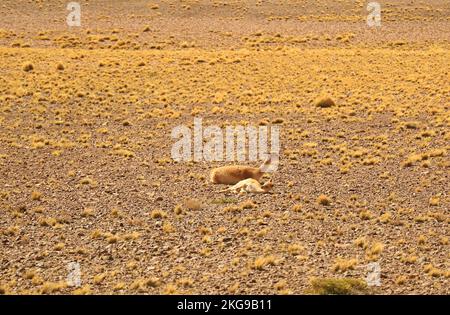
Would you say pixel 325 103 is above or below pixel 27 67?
below

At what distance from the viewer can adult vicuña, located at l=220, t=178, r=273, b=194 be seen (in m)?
14.7

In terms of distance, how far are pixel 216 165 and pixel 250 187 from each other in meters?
3.01

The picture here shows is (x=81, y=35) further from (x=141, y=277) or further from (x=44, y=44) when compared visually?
(x=141, y=277)

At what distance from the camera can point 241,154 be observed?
1873 centimetres

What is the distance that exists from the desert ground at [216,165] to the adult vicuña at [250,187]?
14.4 inches

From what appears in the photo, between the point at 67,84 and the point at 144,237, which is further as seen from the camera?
the point at 67,84

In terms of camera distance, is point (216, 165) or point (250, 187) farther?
point (216, 165)

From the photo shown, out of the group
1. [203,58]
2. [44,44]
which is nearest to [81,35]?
[44,44]

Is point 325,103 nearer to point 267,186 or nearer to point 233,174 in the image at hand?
point 233,174

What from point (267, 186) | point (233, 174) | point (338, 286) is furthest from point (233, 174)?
point (338, 286)

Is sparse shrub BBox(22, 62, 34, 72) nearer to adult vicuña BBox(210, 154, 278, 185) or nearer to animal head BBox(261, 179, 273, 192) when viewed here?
adult vicuña BBox(210, 154, 278, 185)

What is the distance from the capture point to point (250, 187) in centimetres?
1479

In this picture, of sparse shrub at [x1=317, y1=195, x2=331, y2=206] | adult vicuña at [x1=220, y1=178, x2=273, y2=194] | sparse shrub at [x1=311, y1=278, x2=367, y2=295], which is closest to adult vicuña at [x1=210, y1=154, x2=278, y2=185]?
adult vicuña at [x1=220, y1=178, x2=273, y2=194]
